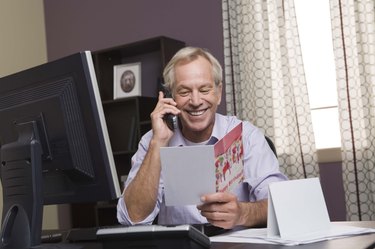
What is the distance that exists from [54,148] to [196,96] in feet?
2.66

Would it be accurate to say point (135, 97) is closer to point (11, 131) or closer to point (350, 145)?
point (350, 145)

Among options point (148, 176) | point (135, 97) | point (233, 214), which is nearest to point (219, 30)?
point (135, 97)

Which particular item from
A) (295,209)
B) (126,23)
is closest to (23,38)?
(126,23)

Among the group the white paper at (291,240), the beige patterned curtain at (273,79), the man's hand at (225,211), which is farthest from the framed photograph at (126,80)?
the white paper at (291,240)

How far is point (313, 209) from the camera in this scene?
157 cm

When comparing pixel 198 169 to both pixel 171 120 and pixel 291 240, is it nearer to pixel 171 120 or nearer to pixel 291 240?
pixel 291 240

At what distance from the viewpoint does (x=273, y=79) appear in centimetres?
369

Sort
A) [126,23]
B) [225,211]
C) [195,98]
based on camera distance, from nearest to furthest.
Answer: [225,211] < [195,98] < [126,23]

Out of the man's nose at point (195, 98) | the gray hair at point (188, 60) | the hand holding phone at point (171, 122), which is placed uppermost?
the gray hair at point (188, 60)

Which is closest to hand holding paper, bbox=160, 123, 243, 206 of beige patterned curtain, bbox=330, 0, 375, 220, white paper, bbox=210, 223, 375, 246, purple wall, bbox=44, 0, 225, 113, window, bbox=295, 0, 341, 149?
white paper, bbox=210, 223, 375, 246

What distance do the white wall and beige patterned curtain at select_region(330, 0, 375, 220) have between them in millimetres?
2505

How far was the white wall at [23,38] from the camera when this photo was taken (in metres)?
4.66

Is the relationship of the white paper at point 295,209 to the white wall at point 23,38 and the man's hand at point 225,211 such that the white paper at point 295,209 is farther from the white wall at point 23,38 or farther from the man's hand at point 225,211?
the white wall at point 23,38

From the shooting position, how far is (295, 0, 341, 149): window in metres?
3.66
